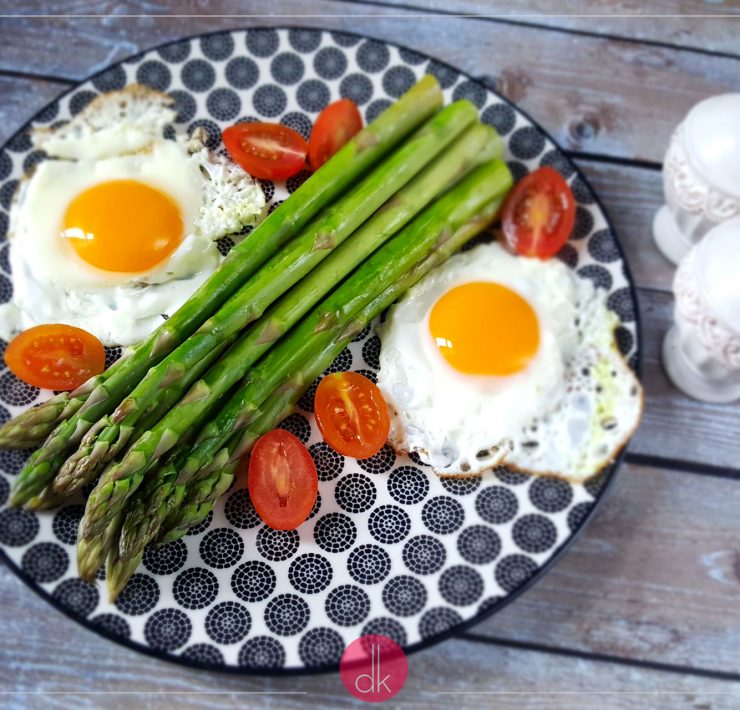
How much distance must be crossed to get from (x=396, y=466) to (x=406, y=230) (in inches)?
35.5

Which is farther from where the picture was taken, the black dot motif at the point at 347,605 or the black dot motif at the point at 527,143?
the black dot motif at the point at 527,143

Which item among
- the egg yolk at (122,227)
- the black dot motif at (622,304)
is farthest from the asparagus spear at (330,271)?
the black dot motif at (622,304)

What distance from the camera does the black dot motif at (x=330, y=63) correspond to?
3.27 meters

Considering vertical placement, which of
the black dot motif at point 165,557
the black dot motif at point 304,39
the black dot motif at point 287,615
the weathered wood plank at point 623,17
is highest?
the black dot motif at point 304,39

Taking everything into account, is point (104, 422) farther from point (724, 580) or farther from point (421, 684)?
point (724, 580)

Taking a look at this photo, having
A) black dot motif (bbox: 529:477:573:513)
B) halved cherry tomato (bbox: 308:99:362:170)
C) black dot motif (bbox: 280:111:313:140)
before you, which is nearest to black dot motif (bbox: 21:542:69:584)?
black dot motif (bbox: 529:477:573:513)

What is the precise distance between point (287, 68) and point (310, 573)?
2.10 metres

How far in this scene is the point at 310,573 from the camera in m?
2.65

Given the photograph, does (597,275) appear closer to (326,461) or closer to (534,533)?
(534,533)

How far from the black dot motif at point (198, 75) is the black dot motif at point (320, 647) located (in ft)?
7.31

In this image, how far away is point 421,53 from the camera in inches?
130

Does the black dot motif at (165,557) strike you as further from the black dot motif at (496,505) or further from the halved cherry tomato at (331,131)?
the halved cherry tomato at (331,131)

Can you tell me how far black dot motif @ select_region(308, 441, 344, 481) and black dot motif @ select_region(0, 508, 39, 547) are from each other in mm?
985

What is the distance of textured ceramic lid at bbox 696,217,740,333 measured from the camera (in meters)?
2.63
